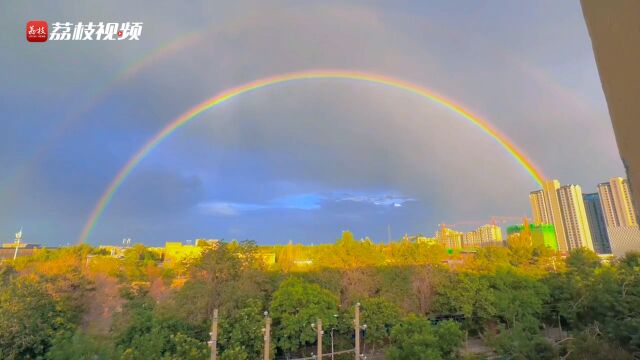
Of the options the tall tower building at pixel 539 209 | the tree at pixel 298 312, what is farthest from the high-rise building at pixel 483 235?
the tree at pixel 298 312

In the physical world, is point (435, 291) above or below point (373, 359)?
above

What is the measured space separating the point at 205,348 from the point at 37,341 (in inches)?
248

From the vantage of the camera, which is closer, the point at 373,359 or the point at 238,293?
the point at 238,293

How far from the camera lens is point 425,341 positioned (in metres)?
10.5

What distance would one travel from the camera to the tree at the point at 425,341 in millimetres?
10065

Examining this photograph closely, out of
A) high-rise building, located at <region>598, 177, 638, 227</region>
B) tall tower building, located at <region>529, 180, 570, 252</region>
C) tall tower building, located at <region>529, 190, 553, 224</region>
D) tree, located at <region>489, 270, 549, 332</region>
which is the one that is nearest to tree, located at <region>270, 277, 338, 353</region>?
tree, located at <region>489, 270, 549, 332</region>

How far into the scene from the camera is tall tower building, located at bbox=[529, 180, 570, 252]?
2343 inches

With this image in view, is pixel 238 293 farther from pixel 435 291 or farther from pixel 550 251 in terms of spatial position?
pixel 550 251

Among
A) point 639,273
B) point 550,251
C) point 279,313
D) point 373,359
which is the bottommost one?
point 373,359

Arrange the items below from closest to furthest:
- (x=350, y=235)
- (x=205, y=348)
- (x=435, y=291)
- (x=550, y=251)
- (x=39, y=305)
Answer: (x=205, y=348)
(x=39, y=305)
(x=435, y=291)
(x=350, y=235)
(x=550, y=251)

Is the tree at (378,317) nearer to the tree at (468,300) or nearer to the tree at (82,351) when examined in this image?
the tree at (468,300)

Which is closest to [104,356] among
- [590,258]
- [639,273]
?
[639,273]

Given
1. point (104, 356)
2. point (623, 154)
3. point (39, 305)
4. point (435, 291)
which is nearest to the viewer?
point (623, 154)

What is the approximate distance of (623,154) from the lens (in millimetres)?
626
